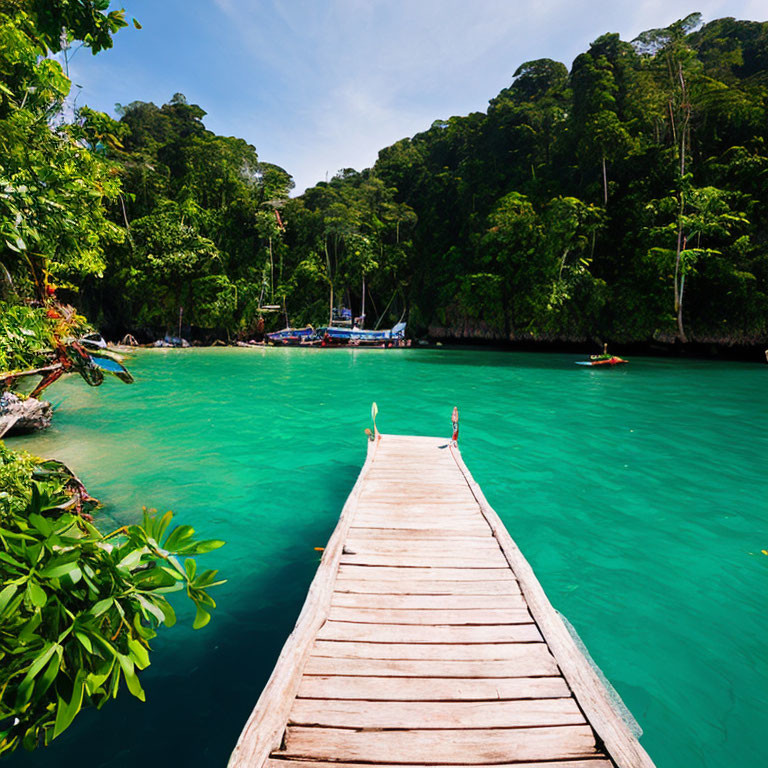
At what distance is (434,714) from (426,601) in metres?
0.98

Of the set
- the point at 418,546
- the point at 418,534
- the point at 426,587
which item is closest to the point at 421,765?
the point at 426,587

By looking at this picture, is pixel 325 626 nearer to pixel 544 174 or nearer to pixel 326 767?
pixel 326 767

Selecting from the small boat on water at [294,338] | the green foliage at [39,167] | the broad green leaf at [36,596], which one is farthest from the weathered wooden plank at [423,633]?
the small boat on water at [294,338]

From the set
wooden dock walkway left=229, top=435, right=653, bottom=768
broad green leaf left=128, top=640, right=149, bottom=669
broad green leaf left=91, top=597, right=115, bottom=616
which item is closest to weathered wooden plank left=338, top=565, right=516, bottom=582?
wooden dock walkway left=229, top=435, right=653, bottom=768

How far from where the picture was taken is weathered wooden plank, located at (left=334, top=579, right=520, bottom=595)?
3248 mm

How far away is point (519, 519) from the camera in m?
6.05

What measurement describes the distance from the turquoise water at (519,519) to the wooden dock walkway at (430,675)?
1215 mm

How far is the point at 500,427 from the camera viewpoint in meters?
11.3

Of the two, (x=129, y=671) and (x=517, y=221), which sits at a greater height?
(x=517, y=221)

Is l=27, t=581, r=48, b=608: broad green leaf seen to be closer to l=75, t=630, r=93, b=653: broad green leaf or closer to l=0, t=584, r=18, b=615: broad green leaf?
l=0, t=584, r=18, b=615: broad green leaf

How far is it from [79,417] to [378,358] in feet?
68.3

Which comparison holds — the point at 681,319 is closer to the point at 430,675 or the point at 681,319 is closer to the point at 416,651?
the point at 416,651

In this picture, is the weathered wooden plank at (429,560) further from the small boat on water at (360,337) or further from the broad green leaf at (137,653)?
the small boat on water at (360,337)

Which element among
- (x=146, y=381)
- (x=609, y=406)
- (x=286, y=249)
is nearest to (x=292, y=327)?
(x=286, y=249)
